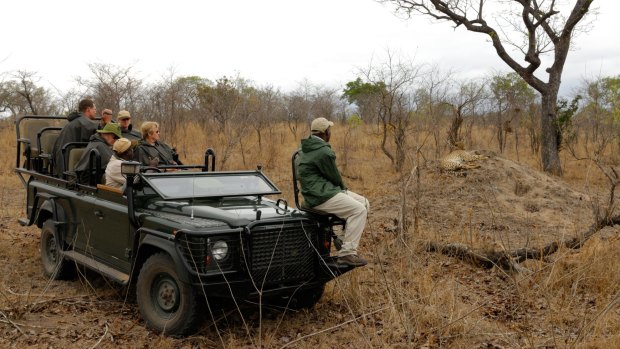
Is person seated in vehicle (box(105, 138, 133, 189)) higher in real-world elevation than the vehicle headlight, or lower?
higher

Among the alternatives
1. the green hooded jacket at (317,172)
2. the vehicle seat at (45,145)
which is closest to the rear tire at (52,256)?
the vehicle seat at (45,145)

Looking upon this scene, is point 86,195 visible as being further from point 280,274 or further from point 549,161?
point 549,161

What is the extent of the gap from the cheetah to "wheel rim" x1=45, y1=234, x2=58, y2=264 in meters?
8.19

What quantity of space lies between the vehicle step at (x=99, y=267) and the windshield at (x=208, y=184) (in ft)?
2.71

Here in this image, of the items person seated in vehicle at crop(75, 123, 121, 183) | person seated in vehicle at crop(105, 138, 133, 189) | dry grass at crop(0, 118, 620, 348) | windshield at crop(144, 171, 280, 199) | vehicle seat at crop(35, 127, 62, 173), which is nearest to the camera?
dry grass at crop(0, 118, 620, 348)

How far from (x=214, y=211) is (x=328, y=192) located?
3.48ft

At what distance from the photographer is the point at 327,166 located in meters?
5.53

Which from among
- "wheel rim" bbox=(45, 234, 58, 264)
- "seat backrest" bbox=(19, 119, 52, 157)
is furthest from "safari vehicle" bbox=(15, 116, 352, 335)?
"seat backrest" bbox=(19, 119, 52, 157)

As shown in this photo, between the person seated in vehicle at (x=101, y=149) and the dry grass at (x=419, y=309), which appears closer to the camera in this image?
the dry grass at (x=419, y=309)

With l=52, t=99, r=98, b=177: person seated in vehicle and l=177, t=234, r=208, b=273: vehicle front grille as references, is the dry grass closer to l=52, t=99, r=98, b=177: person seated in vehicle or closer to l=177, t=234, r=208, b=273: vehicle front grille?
l=177, t=234, r=208, b=273: vehicle front grille

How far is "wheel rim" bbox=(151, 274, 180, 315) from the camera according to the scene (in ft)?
15.9

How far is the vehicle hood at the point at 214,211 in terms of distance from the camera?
475 cm

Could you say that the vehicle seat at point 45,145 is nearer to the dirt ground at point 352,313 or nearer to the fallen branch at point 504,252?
the dirt ground at point 352,313

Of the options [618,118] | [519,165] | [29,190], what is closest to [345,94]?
[618,118]
